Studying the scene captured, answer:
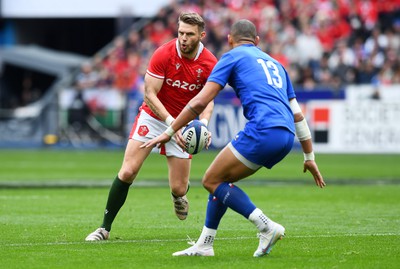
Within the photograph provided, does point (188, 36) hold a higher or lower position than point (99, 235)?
higher

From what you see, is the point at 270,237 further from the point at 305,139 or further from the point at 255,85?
the point at 255,85

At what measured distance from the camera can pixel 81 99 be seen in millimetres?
34594

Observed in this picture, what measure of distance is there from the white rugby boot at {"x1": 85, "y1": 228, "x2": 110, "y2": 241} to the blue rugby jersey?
244cm

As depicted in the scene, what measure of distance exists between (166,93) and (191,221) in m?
2.18

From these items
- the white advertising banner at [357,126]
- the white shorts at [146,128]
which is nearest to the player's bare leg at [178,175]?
the white shorts at [146,128]

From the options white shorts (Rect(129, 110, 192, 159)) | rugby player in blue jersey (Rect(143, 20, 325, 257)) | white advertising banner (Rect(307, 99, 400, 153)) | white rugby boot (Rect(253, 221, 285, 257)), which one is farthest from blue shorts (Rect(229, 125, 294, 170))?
white advertising banner (Rect(307, 99, 400, 153))

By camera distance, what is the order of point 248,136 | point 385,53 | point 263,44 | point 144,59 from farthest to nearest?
point 144,59 → point 263,44 → point 385,53 → point 248,136

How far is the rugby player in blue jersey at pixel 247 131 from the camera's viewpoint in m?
8.74

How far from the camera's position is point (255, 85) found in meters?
8.84

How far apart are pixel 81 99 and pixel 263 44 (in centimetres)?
676

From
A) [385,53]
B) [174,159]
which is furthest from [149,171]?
[174,159]

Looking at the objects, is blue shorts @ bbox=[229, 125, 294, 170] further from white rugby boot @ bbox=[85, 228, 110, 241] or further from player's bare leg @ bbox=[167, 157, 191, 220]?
player's bare leg @ bbox=[167, 157, 191, 220]

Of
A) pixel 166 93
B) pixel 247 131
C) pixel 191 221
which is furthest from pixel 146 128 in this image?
pixel 247 131

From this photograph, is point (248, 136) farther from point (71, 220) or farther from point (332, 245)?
point (71, 220)
